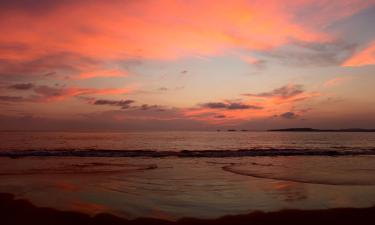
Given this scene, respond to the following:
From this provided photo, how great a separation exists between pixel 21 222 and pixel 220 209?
14.2 ft

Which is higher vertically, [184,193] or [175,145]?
[184,193]

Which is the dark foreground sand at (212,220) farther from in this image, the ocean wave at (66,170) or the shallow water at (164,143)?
the shallow water at (164,143)

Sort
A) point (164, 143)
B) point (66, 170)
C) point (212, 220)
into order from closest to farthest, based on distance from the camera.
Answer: point (212, 220)
point (66, 170)
point (164, 143)

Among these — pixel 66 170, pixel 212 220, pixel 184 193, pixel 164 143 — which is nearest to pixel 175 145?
pixel 164 143

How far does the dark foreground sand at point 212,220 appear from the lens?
6.53 meters

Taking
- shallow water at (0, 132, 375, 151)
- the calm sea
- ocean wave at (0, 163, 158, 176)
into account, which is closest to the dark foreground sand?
ocean wave at (0, 163, 158, 176)

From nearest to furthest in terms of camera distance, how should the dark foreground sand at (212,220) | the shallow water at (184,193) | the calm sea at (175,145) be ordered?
the dark foreground sand at (212,220) → the shallow water at (184,193) → the calm sea at (175,145)

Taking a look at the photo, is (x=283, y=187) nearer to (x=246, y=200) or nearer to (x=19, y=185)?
(x=246, y=200)

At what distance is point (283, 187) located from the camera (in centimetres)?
1103

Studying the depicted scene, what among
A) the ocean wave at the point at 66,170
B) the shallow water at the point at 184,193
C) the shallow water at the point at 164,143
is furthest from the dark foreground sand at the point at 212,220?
the shallow water at the point at 164,143

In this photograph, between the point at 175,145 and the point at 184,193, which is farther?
the point at 175,145

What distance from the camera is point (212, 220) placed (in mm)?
6645

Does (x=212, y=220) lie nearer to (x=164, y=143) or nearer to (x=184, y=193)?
(x=184, y=193)

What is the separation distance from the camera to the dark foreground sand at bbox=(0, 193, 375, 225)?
653cm
